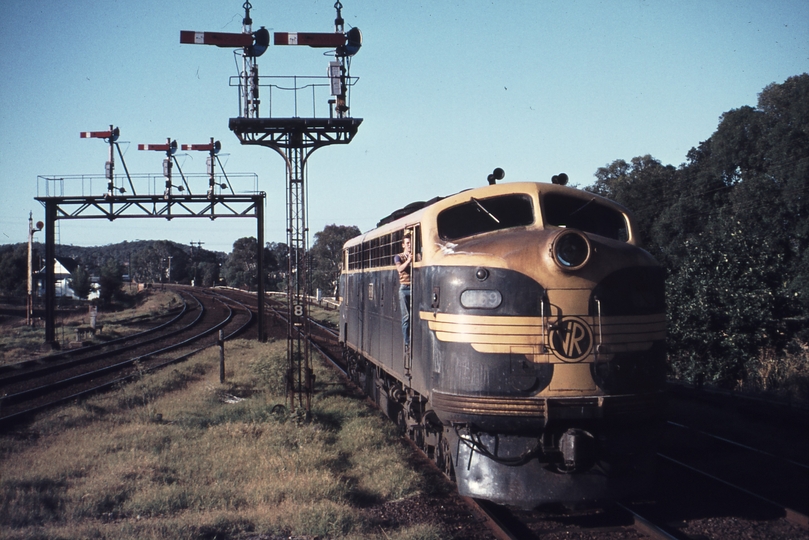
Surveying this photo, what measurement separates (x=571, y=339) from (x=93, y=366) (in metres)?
18.7

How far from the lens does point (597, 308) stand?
685 centimetres

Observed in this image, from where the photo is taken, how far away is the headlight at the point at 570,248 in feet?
22.4

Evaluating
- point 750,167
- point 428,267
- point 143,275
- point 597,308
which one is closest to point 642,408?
point 597,308

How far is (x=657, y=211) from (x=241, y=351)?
23218mm

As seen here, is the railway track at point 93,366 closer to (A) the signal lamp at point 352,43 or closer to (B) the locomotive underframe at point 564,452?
(A) the signal lamp at point 352,43

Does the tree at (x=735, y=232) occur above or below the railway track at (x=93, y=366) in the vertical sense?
above

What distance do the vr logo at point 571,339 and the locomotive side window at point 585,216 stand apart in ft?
4.41

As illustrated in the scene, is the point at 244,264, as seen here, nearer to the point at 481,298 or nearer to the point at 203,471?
the point at 203,471

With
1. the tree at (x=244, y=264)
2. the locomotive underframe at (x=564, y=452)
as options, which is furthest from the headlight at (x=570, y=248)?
the tree at (x=244, y=264)

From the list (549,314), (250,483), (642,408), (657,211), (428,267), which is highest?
(657,211)

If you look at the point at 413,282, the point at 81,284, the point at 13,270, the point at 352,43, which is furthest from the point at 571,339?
the point at 13,270

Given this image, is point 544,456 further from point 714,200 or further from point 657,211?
point 657,211

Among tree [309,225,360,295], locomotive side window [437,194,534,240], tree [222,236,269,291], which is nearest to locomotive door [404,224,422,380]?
locomotive side window [437,194,534,240]

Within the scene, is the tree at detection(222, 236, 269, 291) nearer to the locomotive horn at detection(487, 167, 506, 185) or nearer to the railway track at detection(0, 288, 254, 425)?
the railway track at detection(0, 288, 254, 425)
